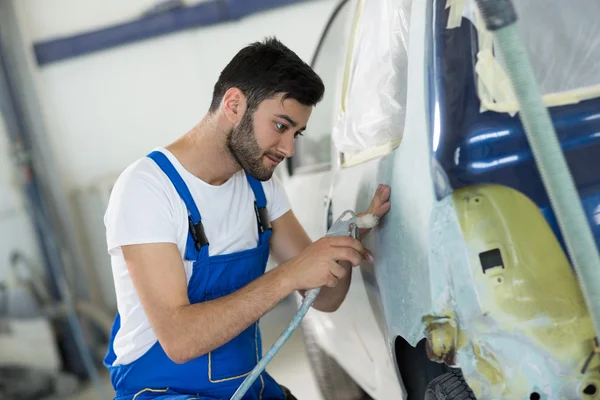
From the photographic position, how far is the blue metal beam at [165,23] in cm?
477

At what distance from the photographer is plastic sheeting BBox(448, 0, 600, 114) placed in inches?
44.3

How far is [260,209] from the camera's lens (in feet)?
5.94

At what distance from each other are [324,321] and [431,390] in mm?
1005

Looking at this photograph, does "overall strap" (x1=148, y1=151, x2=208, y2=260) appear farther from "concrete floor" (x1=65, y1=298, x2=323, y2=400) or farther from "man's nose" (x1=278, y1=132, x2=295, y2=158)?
"concrete floor" (x1=65, y1=298, x2=323, y2=400)

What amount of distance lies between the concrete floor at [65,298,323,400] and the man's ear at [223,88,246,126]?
1.72 m

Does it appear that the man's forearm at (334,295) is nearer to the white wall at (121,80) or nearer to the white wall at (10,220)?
the white wall at (121,80)

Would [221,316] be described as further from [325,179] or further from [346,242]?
[325,179]

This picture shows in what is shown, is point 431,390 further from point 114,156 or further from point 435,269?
point 114,156

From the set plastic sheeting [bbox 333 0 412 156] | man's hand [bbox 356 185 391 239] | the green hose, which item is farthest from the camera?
plastic sheeting [bbox 333 0 412 156]

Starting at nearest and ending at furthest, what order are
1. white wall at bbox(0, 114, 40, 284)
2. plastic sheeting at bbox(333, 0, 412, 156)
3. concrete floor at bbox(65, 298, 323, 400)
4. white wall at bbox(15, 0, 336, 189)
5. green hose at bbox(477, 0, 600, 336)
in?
green hose at bbox(477, 0, 600, 336), plastic sheeting at bbox(333, 0, 412, 156), concrete floor at bbox(65, 298, 323, 400), white wall at bbox(0, 114, 40, 284), white wall at bbox(15, 0, 336, 189)

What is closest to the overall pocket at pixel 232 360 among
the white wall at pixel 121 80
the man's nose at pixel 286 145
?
the man's nose at pixel 286 145

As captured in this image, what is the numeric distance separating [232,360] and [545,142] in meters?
1.04

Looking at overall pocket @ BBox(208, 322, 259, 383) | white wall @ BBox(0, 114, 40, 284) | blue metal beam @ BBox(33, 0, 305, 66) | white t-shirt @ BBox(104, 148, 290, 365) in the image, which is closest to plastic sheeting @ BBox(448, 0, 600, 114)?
white t-shirt @ BBox(104, 148, 290, 365)

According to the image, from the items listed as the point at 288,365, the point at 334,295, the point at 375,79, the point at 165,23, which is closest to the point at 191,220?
the point at 334,295
